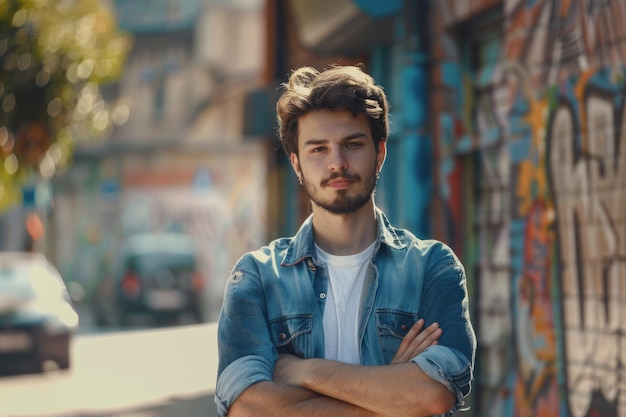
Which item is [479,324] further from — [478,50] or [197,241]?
[197,241]

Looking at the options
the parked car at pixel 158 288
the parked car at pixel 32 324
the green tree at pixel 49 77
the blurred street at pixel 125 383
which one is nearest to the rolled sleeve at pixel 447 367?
the blurred street at pixel 125 383

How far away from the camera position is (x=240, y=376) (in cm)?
323

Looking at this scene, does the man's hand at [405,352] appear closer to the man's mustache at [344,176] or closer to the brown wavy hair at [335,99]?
the man's mustache at [344,176]

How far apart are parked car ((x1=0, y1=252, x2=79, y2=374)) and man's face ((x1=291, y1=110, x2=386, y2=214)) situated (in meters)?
11.4

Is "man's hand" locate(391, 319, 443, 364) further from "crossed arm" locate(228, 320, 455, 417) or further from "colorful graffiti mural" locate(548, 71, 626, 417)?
"colorful graffiti mural" locate(548, 71, 626, 417)

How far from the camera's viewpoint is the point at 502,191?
27.3ft

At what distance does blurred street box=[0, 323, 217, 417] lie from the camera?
1093cm

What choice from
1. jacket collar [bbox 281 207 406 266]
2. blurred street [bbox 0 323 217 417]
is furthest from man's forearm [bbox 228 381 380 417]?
blurred street [bbox 0 323 217 417]

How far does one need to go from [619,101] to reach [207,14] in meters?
36.4

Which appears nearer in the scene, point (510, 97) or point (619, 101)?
point (619, 101)

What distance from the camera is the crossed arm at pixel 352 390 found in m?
3.15

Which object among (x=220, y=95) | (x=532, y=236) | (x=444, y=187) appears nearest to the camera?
(x=532, y=236)

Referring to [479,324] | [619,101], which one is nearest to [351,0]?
[479,324]

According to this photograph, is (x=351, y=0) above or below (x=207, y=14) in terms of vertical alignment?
below
